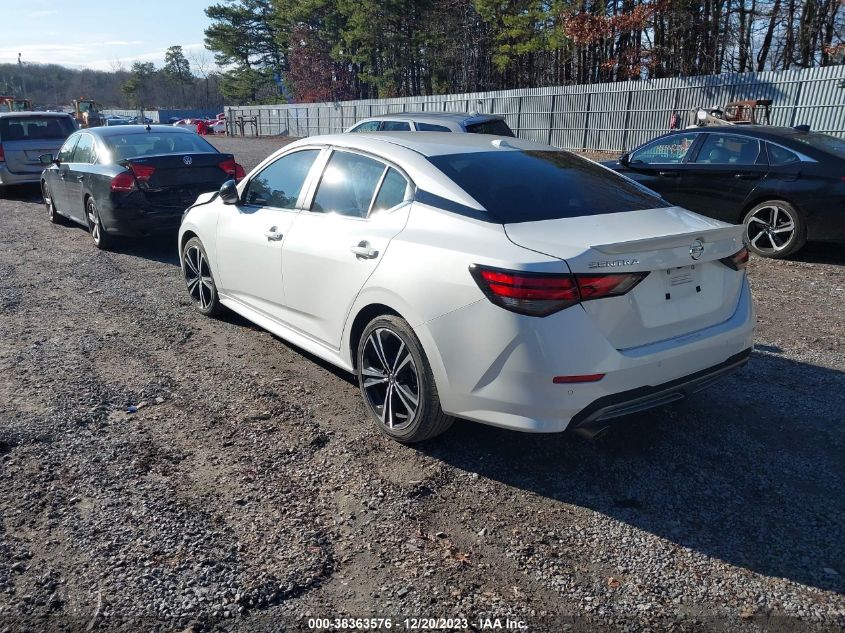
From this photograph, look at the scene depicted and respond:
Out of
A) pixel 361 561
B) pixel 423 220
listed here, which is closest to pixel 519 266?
pixel 423 220

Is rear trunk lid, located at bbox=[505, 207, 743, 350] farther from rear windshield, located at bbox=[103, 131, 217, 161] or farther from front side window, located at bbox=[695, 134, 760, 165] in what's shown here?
rear windshield, located at bbox=[103, 131, 217, 161]

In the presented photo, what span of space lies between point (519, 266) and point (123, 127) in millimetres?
8408

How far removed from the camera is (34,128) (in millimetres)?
13797

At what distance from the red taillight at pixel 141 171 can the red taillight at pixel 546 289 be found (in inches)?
260

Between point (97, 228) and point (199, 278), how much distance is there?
395 centimetres

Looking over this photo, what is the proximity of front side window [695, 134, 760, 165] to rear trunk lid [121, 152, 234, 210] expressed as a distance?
6.34 metres

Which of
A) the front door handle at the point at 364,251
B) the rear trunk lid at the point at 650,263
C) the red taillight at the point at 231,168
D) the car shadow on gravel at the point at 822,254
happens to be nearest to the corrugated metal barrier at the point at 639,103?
the car shadow on gravel at the point at 822,254

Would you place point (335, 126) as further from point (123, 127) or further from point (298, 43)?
point (123, 127)

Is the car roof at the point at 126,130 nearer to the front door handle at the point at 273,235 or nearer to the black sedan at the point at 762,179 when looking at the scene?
the front door handle at the point at 273,235

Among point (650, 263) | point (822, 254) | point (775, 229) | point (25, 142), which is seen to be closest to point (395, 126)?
point (775, 229)

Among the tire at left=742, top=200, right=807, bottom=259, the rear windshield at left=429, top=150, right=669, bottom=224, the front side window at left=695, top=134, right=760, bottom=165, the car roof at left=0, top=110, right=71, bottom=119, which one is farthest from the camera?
the car roof at left=0, top=110, right=71, bottom=119

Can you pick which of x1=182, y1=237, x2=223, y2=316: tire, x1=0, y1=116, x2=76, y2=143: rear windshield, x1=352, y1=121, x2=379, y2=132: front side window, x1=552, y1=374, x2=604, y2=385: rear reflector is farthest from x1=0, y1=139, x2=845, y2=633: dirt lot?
x1=0, y1=116, x2=76, y2=143: rear windshield

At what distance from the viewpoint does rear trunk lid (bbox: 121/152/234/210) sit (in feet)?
27.1

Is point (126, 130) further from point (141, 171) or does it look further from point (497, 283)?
point (497, 283)
